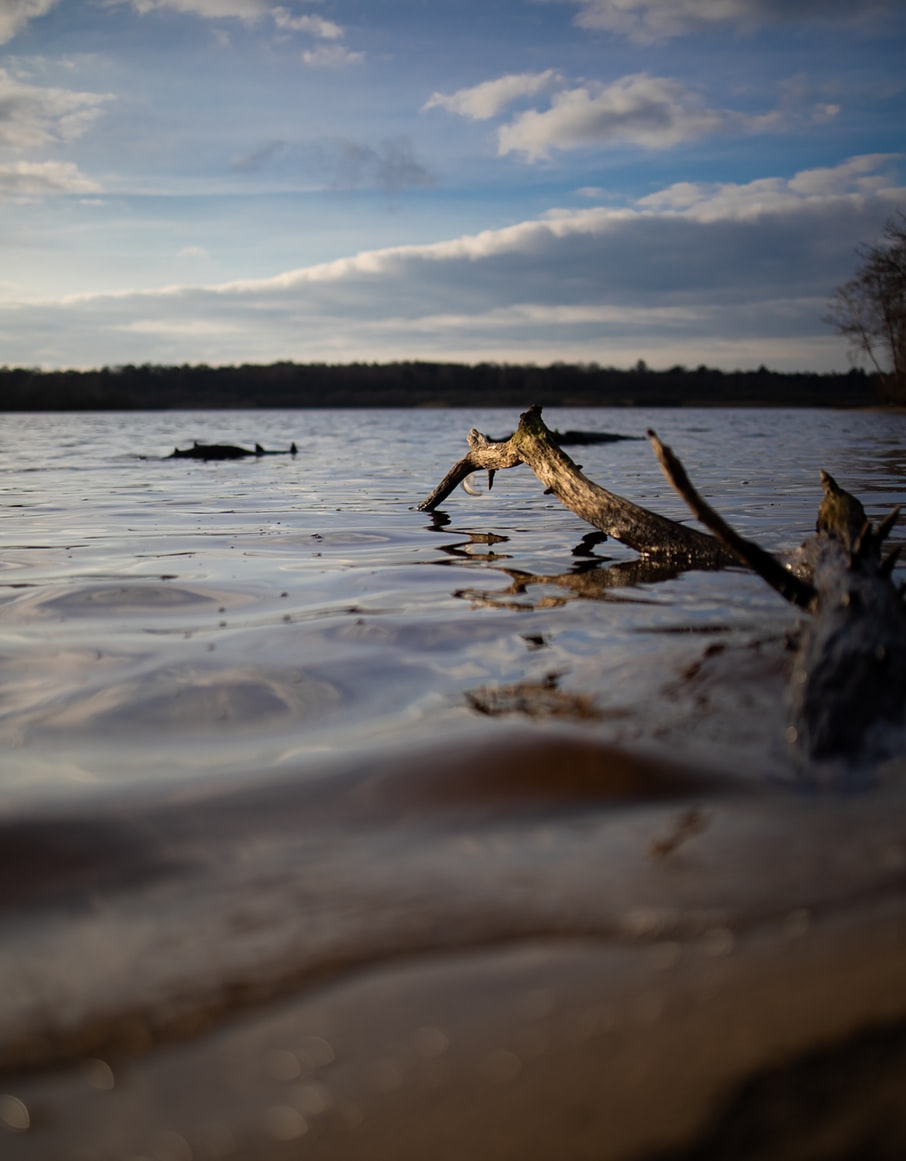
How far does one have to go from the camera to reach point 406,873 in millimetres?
2469

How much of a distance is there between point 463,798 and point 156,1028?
4.24 feet

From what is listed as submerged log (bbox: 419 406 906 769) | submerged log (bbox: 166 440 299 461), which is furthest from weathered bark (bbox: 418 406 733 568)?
submerged log (bbox: 166 440 299 461)

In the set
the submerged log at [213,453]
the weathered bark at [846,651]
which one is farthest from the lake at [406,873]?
the submerged log at [213,453]

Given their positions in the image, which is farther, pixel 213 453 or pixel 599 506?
pixel 213 453

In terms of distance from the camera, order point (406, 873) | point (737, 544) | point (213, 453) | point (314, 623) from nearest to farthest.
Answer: point (406, 873)
point (737, 544)
point (314, 623)
point (213, 453)

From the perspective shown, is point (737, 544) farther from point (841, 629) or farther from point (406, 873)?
point (406, 873)

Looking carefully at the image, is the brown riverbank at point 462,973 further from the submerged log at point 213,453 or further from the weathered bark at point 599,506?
the submerged log at point 213,453

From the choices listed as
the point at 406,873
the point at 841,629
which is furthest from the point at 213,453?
the point at 406,873

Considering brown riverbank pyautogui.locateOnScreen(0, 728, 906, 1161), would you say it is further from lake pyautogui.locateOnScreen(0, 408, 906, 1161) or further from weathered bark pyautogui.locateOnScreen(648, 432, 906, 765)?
weathered bark pyautogui.locateOnScreen(648, 432, 906, 765)

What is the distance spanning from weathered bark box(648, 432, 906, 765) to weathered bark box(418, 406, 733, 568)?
8.50 ft

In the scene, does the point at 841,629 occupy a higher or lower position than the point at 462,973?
higher

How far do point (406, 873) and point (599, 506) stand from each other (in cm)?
598

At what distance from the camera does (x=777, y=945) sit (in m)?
2.05

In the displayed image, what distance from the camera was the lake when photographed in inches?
65.2
